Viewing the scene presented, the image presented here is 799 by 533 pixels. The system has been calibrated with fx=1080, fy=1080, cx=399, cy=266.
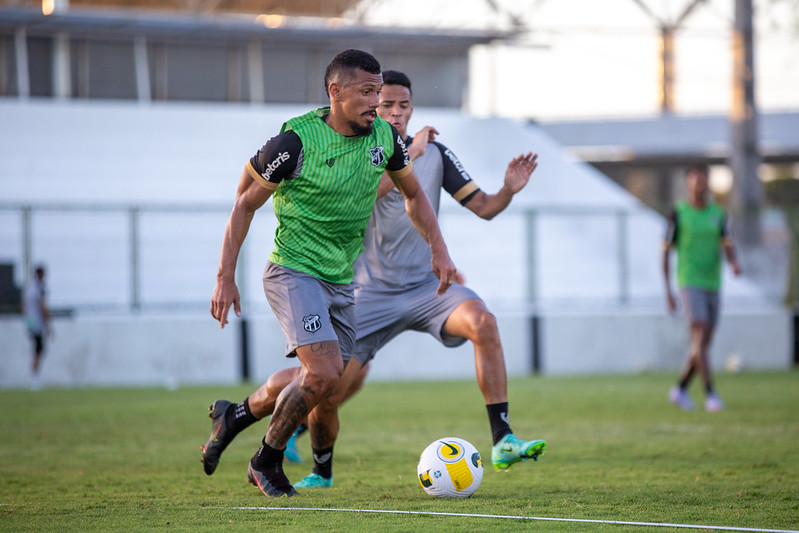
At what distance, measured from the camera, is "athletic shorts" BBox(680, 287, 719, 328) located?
1161 centimetres

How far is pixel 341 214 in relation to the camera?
5777 millimetres

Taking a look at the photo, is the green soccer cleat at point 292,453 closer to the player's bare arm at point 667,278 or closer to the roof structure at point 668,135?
the player's bare arm at point 667,278

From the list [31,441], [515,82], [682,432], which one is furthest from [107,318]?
[515,82]

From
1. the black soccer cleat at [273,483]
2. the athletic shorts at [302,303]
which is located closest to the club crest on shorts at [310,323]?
the athletic shorts at [302,303]

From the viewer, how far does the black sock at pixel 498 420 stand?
20.0 feet

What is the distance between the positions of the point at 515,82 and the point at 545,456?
89.4 feet

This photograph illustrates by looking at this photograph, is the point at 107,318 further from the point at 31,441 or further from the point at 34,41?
the point at 34,41

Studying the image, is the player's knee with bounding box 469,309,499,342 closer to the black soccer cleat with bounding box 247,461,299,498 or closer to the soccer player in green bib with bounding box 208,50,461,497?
the soccer player in green bib with bounding box 208,50,461,497

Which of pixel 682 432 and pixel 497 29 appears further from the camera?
pixel 497 29

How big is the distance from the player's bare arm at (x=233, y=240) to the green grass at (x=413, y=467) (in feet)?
3.46

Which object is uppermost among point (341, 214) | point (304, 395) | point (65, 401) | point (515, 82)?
point (515, 82)

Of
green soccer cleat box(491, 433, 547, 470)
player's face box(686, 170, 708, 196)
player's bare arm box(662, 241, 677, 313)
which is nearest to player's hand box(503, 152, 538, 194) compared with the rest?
green soccer cleat box(491, 433, 547, 470)

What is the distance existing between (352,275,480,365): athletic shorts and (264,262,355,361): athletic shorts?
0.66 metres

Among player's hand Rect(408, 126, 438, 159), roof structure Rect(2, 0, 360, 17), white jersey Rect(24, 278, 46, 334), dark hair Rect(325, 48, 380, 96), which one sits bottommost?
white jersey Rect(24, 278, 46, 334)
